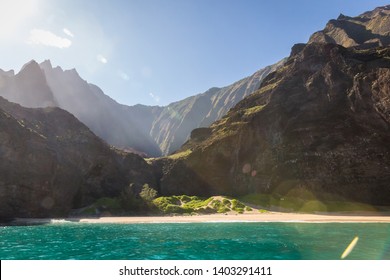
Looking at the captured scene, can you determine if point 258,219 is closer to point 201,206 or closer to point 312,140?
point 201,206

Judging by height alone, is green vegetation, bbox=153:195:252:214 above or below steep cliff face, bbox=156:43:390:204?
below

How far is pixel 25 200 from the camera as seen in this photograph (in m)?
76.3

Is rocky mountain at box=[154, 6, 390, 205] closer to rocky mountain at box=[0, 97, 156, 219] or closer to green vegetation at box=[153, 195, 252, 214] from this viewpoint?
green vegetation at box=[153, 195, 252, 214]

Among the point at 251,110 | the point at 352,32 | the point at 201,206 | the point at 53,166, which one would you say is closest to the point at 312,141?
the point at 251,110

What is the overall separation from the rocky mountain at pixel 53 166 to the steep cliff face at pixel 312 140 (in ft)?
58.7

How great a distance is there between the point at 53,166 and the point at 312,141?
71971 millimetres

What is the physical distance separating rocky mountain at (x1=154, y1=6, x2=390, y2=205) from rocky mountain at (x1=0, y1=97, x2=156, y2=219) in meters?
17.8

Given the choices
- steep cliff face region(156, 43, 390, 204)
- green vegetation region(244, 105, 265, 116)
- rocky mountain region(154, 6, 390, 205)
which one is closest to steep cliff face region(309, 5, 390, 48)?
steep cliff face region(156, 43, 390, 204)

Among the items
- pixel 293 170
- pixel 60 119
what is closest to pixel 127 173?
A: pixel 60 119

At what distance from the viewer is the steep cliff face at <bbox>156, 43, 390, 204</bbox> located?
8181 centimetres

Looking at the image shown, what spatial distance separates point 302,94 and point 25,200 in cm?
8275

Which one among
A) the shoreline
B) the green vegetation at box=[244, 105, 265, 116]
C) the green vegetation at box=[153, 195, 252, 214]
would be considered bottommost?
the shoreline

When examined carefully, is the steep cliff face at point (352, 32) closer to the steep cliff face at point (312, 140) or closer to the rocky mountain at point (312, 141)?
the steep cliff face at point (312, 140)

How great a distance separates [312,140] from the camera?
9050cm
